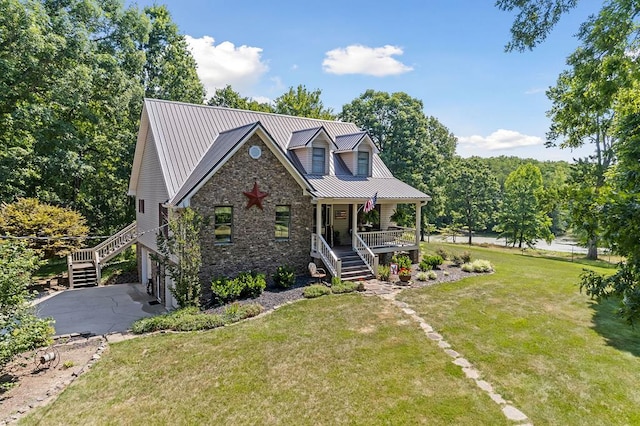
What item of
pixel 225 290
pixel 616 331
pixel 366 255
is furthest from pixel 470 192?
pixel 225 290

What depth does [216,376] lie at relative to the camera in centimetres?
932

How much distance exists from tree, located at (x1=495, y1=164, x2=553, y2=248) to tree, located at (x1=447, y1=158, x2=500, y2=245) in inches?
163

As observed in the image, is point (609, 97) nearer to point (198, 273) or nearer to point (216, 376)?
point (216, 376)

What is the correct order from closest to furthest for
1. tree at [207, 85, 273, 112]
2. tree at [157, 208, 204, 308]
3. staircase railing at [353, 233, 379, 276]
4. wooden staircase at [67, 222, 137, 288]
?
tree at [157, 208, 204, 308]
staircase railing at [353, 233, 379, 276]
wooden staircase at [67, 222, 137, 288]
tree at [207, 85, 273, 112]

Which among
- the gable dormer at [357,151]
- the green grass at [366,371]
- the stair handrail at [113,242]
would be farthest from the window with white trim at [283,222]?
the stair handrail at [113,242]

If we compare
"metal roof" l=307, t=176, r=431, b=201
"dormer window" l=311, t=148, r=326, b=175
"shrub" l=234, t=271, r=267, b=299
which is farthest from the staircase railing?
"shrub" l=234, t=271, r=267, b=299

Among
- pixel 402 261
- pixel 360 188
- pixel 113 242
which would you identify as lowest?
pixel 402 261

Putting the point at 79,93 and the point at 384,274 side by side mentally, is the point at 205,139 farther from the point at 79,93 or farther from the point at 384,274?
the point at 384,274

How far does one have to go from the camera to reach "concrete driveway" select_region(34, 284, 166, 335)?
550 inches

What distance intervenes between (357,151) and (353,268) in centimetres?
752

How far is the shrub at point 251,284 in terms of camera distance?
15.3 meters

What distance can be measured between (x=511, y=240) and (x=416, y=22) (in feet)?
131

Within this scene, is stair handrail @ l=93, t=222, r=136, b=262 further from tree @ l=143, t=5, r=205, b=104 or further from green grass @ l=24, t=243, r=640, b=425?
green grass @ l=24, t=243, r=640, b=425

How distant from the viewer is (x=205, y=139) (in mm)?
18906
